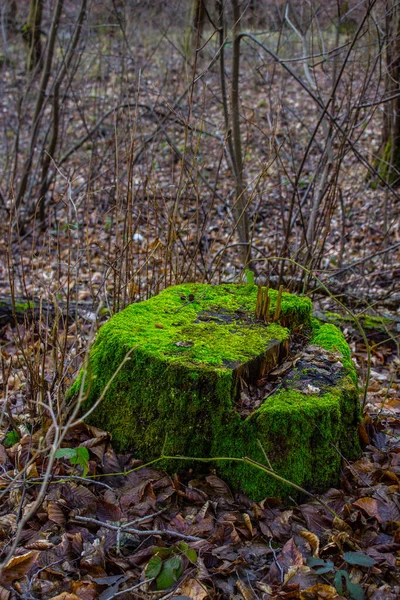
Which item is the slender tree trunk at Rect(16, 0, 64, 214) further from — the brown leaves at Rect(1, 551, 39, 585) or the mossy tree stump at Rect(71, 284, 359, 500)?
the brown leaves at Rect(1, 551, 39, 585)

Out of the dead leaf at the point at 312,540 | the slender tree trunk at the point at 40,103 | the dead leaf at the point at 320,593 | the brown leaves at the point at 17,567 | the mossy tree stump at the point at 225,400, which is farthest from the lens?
the slender tree trunk at the point at 40,103

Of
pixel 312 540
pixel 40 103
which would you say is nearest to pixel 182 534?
pixel 312 540

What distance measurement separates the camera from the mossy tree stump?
2.46 m

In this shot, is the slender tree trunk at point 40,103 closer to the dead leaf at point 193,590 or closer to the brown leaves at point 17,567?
the brown leaves at point 17,567

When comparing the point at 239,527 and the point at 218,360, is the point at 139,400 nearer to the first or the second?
the point at 218,360

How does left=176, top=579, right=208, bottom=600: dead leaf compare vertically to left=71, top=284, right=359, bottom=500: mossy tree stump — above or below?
below

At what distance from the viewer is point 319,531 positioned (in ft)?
7.56

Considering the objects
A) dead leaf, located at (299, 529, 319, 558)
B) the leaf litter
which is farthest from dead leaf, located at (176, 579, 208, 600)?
dead leaf, located at (299, 529, 319, 558)

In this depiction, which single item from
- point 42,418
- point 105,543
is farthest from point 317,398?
point 42,418

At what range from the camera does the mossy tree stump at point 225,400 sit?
8.08ft

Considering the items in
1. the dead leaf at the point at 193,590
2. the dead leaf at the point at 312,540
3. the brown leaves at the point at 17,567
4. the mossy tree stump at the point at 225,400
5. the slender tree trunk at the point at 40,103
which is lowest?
the brown leaves at the point at 17,567

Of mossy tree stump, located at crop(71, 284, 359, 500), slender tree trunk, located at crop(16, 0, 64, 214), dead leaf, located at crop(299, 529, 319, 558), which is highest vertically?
slender tree trunk, located at crop(16, 0, 64, 214)

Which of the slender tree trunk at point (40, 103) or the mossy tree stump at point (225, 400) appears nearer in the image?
the mossy tree stump at point (225, 400)

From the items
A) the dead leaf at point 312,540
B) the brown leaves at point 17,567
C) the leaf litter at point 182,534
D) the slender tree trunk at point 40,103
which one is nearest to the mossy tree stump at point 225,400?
the leaf litter at point 182,534
